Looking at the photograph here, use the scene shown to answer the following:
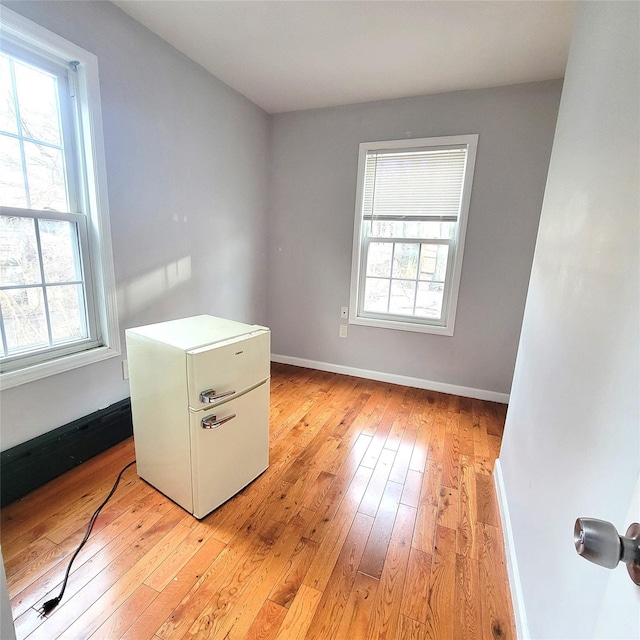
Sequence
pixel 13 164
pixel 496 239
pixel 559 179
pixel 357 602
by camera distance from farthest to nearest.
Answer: pixel 496 239
pixel 13 164
pixel 559 179
pixel 357 602

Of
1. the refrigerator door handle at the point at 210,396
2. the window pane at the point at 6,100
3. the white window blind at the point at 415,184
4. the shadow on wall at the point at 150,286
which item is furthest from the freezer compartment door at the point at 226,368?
the white window blind at the point at 415,184

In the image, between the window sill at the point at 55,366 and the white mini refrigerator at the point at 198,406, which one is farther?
the window sill at the point at 55,366

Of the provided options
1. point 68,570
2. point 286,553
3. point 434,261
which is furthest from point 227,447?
point 434,261

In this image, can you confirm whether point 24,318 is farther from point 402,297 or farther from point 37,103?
point 402,297

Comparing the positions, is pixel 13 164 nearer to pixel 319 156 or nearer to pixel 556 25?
pixel 319 156

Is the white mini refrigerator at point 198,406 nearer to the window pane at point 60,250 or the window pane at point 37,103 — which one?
the window pane at point 60,250

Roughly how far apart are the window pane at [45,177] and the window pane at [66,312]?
0.45 meters

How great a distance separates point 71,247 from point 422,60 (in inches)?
99.5

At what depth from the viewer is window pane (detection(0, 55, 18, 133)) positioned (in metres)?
1.50

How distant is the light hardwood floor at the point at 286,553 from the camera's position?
1.11 m

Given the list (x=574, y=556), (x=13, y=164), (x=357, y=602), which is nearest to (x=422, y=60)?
(x=13, y=164)

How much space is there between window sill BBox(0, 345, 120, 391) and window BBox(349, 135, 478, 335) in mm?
2095

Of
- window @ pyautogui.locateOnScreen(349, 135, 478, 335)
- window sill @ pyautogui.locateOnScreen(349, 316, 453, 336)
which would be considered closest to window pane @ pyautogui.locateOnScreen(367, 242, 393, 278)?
window @ pyautogui.locateOnScreen(349, 135, 478, 335)

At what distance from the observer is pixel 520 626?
3.56 feet
